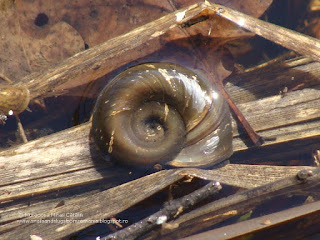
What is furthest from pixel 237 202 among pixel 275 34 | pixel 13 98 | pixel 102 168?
pixel 13 98

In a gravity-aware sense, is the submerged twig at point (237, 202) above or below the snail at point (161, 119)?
below

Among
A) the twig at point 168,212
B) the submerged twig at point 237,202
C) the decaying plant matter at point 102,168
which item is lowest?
the submerged twig at point 237,202

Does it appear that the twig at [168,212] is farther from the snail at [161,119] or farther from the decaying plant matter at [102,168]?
the snail at [161,119]

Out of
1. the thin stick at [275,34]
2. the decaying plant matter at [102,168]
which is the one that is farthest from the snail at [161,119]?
the thin stick at [275,34]

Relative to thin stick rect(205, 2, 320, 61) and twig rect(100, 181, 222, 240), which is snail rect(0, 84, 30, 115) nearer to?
twig rect(100, 181, 222, 240)

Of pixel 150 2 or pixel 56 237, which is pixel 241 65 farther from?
pixel 56 237
